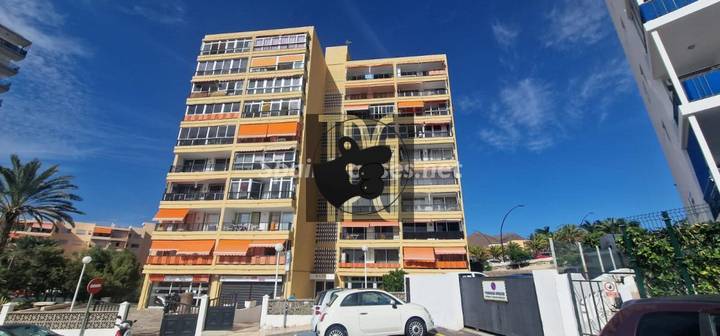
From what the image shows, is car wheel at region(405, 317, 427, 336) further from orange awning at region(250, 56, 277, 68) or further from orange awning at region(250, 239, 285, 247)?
orange awning at region(250, 56, 277, 68)

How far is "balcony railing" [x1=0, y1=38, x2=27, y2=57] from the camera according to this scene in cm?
4026

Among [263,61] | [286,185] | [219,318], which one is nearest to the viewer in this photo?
[219,318]

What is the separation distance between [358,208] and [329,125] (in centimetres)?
1017

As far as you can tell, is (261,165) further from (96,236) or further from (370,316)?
(96,236)

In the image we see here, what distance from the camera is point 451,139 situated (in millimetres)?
29047

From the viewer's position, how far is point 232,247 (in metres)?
22.7

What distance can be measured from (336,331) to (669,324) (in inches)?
278

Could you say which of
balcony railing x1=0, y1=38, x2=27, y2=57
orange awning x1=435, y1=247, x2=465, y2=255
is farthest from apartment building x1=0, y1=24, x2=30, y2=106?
orange awning x1=435, y1=247, x2=465, y2=255

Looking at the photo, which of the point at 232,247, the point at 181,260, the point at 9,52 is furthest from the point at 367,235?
the point at 9,52

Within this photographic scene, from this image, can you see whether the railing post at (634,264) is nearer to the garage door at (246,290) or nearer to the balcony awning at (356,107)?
the garage door at (246,290)

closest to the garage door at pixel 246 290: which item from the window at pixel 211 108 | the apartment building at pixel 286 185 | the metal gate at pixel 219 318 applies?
the apartment building at pixel 286 185

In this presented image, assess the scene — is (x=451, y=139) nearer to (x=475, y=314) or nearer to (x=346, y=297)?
(x=475, y=314)

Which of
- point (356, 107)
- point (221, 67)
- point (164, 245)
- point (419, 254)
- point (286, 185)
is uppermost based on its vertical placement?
point (221, 67)

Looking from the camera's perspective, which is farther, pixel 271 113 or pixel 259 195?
pixel 271 113
